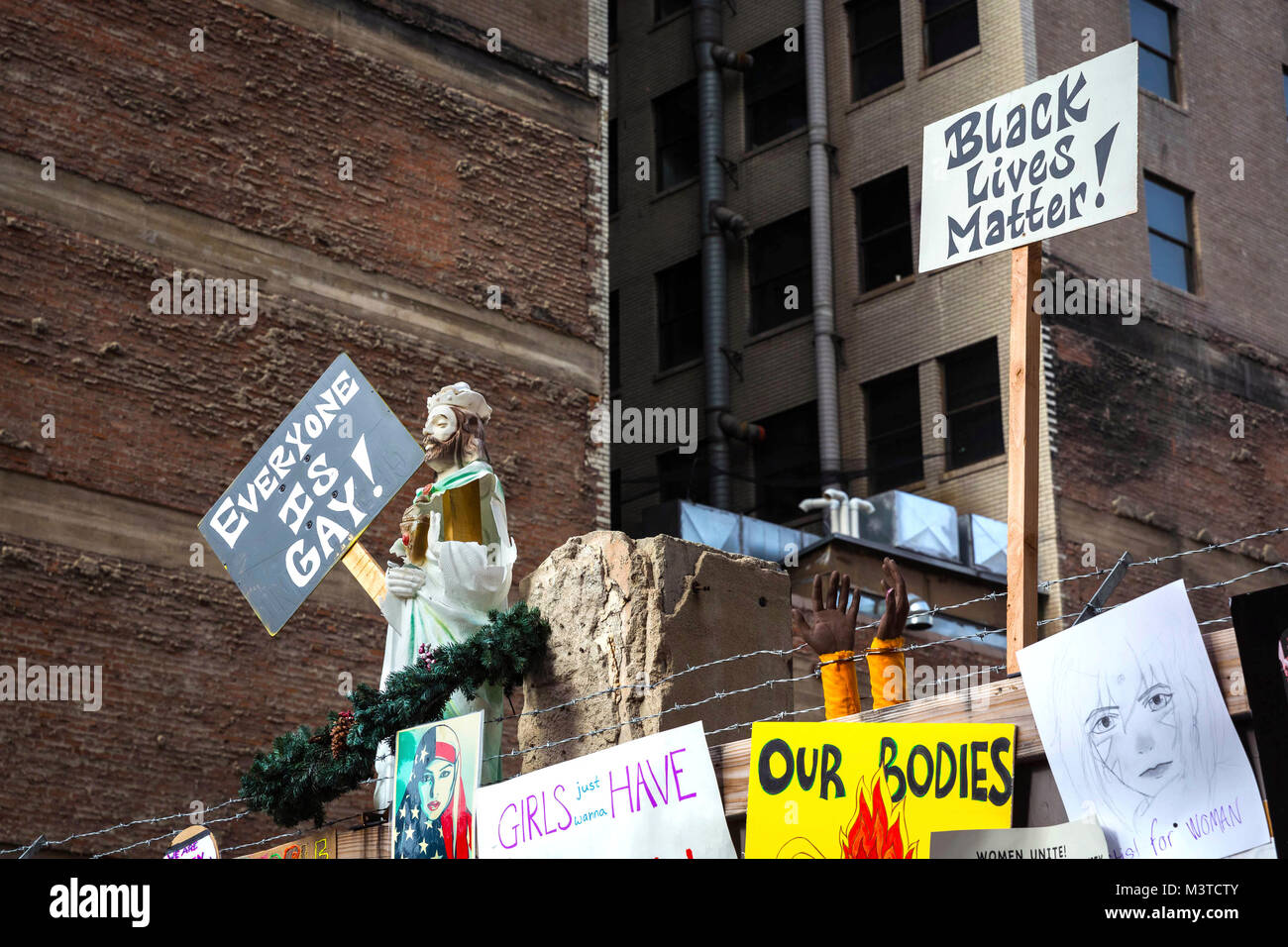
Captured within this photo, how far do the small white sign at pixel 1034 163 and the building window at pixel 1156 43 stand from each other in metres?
22.0

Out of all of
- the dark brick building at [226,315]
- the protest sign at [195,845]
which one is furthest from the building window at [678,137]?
the protest sign at [195,845]

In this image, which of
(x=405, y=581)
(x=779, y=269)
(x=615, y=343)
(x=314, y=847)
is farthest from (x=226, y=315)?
(x=314, y=847)

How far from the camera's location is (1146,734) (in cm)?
518

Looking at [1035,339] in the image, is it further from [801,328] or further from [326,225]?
[801,328]

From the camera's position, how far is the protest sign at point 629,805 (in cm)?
656

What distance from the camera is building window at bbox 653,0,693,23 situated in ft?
103

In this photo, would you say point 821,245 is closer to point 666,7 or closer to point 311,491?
point 666,7

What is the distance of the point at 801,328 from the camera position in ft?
92.2

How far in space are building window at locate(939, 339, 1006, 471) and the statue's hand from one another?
17.5m

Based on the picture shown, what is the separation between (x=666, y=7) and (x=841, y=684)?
26.2m

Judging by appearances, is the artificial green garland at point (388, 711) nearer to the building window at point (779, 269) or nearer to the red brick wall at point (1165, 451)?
the red brick wall at point (1165, 451)
